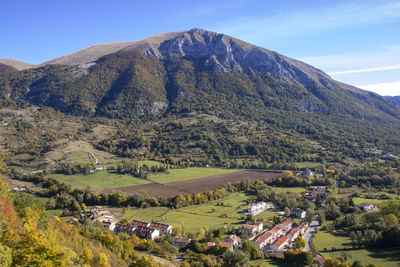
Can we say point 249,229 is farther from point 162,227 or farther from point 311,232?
point 162,227

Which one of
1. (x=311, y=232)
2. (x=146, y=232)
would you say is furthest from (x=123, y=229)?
(x=311, y=232)

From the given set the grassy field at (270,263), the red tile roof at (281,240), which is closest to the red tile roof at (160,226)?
the grassy field at (270,263)

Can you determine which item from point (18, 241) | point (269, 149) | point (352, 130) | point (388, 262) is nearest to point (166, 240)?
point (18, 241)

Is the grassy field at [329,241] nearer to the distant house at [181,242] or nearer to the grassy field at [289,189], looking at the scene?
the distant house at [181,242]

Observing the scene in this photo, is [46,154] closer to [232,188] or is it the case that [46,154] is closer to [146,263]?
[232,188]

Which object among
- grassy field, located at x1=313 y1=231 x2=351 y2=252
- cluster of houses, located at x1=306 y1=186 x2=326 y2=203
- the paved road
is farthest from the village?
cluster of houses, located at x1=306 y1=186 x2=326 y2=203

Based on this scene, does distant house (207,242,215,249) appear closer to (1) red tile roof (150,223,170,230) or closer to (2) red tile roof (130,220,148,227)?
(1) red tile roof (150,223,170,230)
